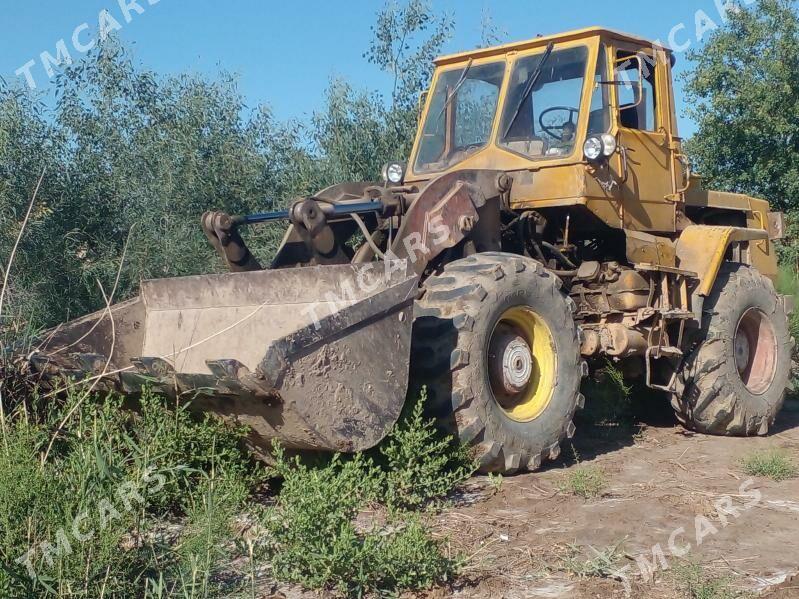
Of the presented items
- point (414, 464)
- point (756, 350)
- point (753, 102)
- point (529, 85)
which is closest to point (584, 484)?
point (414, 464)

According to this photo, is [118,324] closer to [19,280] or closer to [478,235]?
[478,235]

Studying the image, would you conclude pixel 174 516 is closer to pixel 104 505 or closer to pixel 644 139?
pixel 104 505

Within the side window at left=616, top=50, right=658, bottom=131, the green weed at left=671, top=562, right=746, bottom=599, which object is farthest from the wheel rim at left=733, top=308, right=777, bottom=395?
the green weed at left=671, top=562, right=746, bottom=599

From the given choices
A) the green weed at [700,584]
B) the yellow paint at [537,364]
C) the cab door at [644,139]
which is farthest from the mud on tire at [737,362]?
the green weed at [700,584]

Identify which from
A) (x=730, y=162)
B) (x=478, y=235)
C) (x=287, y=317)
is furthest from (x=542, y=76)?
(x=730, y=162)

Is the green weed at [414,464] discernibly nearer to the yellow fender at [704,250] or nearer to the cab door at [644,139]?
the cab door at [644,139]

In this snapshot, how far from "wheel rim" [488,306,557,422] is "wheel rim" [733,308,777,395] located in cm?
271

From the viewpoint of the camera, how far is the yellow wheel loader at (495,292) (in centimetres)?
498

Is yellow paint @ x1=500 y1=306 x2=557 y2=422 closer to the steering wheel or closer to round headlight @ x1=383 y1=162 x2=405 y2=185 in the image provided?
the steering wheel

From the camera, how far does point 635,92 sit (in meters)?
7.51

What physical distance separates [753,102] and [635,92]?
959 centimetres

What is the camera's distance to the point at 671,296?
757 centimetres

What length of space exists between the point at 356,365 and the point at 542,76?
137 inches

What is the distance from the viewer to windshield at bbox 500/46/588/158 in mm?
7238
